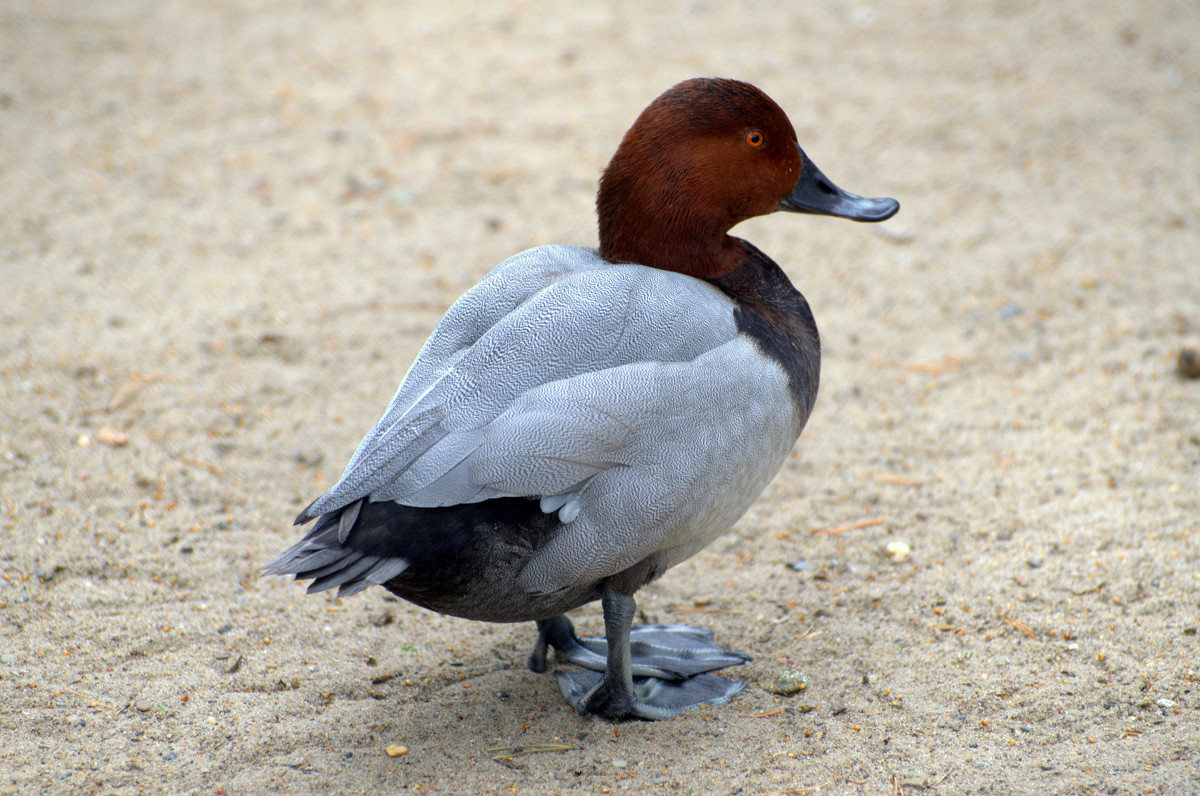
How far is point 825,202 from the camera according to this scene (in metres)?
3.11

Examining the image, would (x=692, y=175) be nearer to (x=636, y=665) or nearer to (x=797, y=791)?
(x=636, y=665)

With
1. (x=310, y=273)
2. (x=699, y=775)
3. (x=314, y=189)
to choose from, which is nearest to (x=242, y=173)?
(x=314, y=189)

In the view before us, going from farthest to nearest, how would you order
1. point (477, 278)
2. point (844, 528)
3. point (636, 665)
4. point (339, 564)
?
point (477, 278) < point (844, 528) < point (636, 665) < point (339, 564)

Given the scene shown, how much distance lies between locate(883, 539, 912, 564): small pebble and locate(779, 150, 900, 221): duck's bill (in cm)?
104

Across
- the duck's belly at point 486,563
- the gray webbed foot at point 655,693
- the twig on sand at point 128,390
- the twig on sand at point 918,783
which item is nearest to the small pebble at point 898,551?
the gray webbed foot at point 655,693

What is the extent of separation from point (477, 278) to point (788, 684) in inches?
104

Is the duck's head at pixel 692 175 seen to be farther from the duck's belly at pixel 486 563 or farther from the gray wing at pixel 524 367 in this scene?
the duck's belly at pixel 486 563

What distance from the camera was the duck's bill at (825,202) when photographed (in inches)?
121

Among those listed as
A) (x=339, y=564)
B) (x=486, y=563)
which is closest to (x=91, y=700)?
(x=339, y=564)

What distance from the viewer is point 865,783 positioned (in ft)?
7.96

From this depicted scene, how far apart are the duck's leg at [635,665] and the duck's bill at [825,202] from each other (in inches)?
48.9

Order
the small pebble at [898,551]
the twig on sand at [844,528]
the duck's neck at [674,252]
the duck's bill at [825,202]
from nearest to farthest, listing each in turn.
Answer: the duck's neck at [674,252] → the duck's bill at [825,202] → the small pebble at [898,551] → the twig on sand at [844,528]

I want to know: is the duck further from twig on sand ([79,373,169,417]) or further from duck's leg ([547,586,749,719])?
twig on sand ([79,373,169,417])

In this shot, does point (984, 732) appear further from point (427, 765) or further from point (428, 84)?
point (428, 84)
